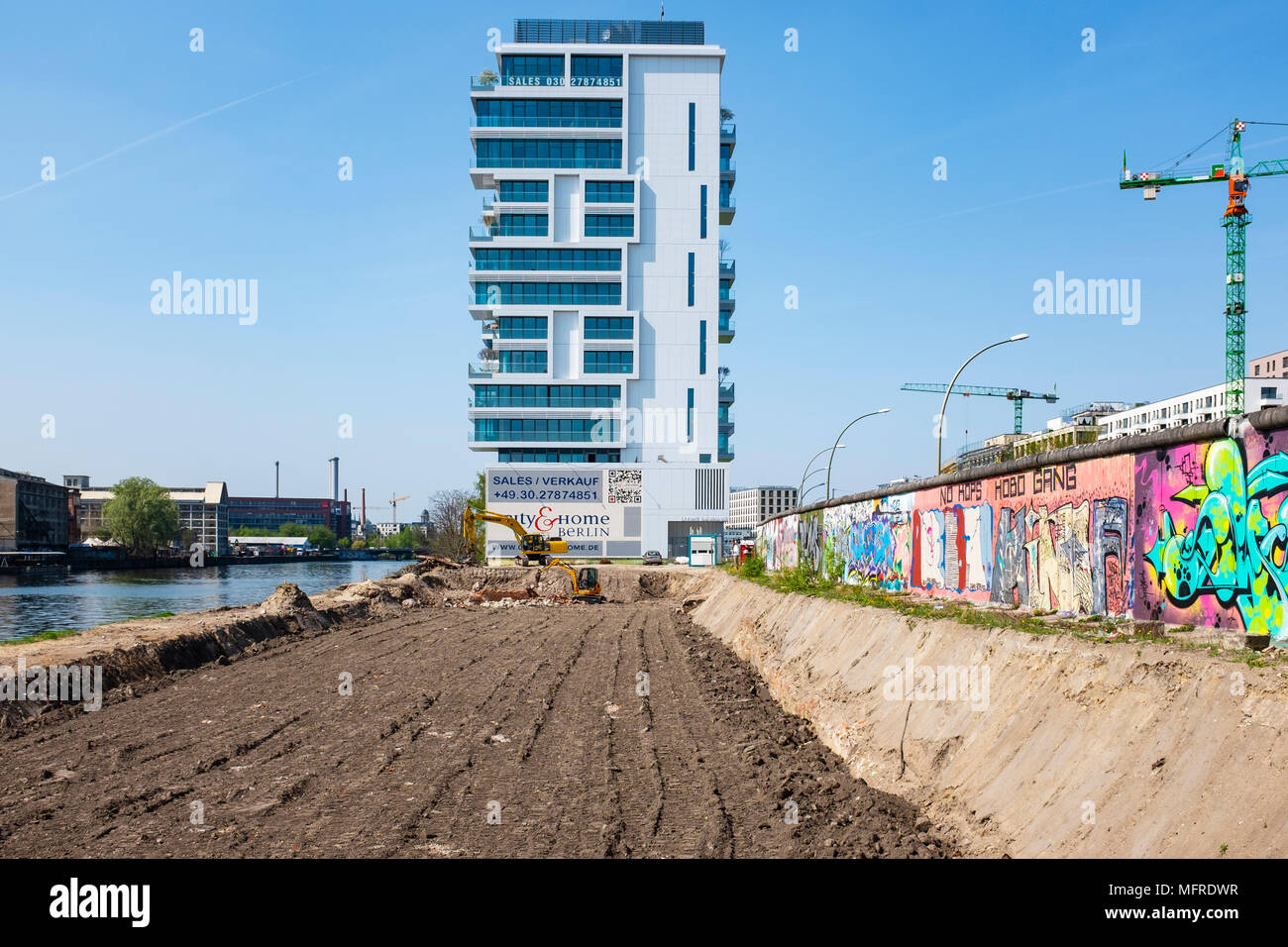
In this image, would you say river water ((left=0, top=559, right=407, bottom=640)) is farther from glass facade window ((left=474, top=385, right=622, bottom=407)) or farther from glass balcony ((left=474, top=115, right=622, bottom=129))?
glass balcony ((left=474, top=115, right=622, bottom=129))

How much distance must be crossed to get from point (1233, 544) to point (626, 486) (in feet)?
252

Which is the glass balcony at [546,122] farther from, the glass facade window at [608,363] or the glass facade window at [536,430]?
the glass facade window at [536,430]

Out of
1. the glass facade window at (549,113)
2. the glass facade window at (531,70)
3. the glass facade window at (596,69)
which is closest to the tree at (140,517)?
the glass facade window at (549,113)

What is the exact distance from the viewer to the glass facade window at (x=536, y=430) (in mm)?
86062

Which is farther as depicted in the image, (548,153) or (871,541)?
(548,153)

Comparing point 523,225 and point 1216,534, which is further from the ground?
point 523,225

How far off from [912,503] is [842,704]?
7.39 meters

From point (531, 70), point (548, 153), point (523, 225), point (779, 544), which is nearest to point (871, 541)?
point (779, 544)

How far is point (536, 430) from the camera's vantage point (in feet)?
283

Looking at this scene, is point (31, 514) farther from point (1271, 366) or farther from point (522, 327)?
point (1271, 366)

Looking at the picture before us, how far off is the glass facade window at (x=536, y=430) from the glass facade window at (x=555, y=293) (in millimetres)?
11439

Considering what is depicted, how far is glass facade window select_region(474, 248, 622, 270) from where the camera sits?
86312 mm

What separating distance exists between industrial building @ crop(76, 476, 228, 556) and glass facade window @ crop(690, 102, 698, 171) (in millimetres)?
123752
